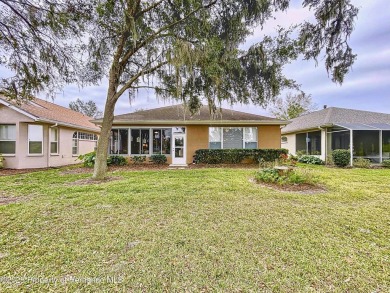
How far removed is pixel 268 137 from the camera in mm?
13477

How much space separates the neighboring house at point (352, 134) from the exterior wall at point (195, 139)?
27.8 ft

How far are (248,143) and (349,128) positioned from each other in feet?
21.0

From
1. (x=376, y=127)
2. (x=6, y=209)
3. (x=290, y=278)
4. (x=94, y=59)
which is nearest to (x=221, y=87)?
(x=94, y=59)

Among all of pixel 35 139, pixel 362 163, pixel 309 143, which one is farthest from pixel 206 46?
pixel 309 143

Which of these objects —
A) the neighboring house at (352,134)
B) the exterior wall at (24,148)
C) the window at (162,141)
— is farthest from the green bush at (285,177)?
the exterior wall at (24,148)

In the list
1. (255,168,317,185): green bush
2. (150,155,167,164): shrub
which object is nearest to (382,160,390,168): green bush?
(255,168,317,185): green bush

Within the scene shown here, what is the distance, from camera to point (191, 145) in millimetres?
13344

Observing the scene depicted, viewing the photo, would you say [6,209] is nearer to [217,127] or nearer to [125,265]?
[125,265]

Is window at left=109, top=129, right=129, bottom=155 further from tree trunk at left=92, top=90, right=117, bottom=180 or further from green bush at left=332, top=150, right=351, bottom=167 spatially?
green bush at left=332, top=150, right=351, bottom=167

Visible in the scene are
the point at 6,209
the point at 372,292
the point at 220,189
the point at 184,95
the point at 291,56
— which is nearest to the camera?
the point at 372,292

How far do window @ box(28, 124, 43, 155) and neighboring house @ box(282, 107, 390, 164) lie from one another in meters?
18.4

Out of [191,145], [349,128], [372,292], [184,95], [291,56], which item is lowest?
[372,292]

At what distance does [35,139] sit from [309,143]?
1964 centimetres

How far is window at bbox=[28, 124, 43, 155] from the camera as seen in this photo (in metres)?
11.8
